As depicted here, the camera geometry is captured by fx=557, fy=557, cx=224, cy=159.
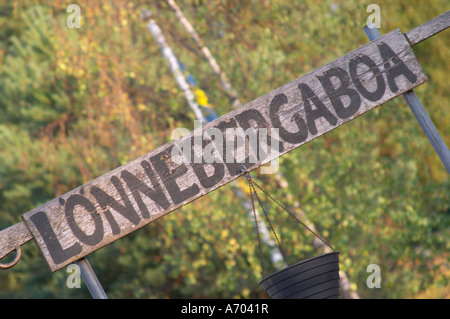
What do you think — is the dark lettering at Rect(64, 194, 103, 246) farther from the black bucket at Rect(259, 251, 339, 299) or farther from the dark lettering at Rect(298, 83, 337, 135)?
the dark lettering at Rect(298, 83, 337, 135)

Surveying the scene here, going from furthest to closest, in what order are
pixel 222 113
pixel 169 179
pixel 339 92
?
1. pixel 222 113
2. pixel 339 92
3. pixel 169 179

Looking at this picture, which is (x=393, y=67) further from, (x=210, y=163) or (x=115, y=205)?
(x=115, y=205)

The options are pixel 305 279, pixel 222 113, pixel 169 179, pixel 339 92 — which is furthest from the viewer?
pixel 222 113

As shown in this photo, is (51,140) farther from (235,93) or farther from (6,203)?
(235,93)

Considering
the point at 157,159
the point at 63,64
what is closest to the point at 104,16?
the point at 63,64

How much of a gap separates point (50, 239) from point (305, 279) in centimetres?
115

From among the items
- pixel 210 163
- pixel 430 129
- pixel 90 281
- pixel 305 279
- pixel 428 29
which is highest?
pixel 428 29

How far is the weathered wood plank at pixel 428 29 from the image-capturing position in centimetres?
276

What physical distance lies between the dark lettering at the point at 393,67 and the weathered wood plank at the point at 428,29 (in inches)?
5.4

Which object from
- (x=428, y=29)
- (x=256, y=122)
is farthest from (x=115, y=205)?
(x=428, y=29)

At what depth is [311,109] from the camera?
268 centimetres

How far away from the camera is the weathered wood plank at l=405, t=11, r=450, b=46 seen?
2.76 meters

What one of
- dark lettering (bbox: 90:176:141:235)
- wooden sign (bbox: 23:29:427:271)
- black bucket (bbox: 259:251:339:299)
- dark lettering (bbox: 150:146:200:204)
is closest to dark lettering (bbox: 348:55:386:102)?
wooden sign (bbox: 23:29:427:271)
